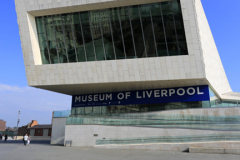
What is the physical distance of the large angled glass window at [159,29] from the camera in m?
23.8

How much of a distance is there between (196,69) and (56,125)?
19.4m

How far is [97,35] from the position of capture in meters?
25.8

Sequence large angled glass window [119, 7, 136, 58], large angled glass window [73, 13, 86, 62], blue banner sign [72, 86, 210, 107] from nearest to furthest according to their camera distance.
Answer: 1. large angled glass window [119, 7, 136, 58]
2. large angled glass window [73, 13, 86, 62]
3. blue banner sign [72, 86, 210, 107]

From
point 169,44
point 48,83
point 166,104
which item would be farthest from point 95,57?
point 166,104

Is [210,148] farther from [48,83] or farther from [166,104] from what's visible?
[48,83]

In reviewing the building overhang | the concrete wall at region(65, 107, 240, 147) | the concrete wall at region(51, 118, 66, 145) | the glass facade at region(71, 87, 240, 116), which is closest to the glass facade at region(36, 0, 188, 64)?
the building overhang

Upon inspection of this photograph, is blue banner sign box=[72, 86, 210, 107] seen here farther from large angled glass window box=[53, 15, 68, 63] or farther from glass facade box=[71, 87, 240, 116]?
large angled glass window box=[53, 15, 68, 63]

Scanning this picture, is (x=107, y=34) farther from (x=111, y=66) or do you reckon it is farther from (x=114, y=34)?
(x=111, y=66)

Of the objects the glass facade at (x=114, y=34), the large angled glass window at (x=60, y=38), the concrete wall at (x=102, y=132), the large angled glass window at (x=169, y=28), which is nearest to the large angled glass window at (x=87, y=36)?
the glass facade at (x=114, y=34)

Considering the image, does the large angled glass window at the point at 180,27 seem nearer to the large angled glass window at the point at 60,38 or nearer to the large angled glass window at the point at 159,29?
the large angled glass window at the point at 159,29

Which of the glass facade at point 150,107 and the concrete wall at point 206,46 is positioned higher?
the concrete wall at point 206,46

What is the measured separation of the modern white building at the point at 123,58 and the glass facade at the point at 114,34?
0.10 meters

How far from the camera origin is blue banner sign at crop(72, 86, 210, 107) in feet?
86.2

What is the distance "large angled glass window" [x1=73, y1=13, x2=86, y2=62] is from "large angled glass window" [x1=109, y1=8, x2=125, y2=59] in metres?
3.77
